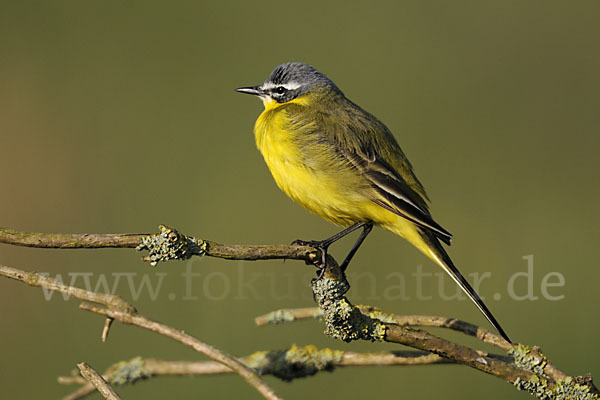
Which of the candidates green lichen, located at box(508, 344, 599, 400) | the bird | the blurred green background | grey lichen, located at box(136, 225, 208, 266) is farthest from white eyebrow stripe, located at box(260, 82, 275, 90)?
green lichen, located at box(508, 344, 599, 400)

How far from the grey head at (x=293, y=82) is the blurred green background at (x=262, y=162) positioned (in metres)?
1.14

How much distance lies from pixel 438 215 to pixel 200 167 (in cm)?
169

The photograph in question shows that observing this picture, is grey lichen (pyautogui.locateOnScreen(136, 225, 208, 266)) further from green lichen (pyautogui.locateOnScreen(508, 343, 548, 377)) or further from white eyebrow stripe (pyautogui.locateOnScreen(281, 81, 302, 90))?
white eyebrow stripe (pyautogui.locateOnScreen(281, 81, 302, 90))

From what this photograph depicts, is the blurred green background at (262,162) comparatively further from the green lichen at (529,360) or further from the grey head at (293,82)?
the green lichen at (529,360)

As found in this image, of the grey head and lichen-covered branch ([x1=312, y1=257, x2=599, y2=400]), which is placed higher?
the grey head

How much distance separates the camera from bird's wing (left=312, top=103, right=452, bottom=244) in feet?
9.12

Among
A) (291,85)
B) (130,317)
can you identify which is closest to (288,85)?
(291,85)

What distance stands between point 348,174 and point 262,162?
92.0 inches

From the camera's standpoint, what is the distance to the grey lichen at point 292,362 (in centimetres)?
204

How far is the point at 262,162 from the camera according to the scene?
517cm

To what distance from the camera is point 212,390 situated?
3363mm

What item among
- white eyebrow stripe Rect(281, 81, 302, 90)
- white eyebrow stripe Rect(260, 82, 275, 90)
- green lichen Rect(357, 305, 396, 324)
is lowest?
green lichen Rect(357, 305, 396, 324)

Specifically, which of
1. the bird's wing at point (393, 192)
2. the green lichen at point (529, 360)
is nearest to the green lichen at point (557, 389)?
the green lichen at point (529, 360)

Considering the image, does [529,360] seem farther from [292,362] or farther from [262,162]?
[262,162]
